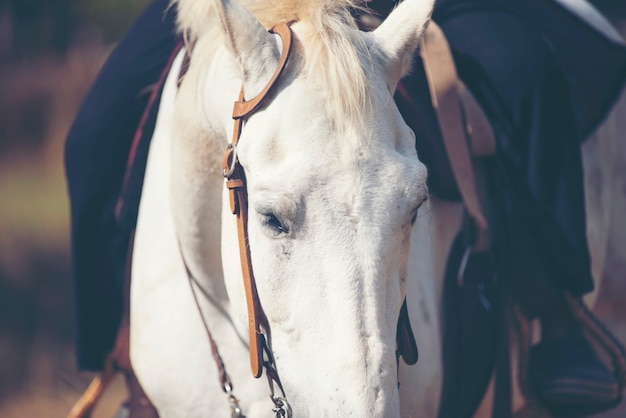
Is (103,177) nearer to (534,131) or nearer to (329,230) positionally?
(329,230)

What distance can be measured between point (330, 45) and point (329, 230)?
380 millimetres

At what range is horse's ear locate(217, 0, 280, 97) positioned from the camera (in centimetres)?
164

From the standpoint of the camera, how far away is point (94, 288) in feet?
8.08

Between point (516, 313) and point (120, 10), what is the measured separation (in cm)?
628

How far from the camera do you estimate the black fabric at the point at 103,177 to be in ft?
7.86

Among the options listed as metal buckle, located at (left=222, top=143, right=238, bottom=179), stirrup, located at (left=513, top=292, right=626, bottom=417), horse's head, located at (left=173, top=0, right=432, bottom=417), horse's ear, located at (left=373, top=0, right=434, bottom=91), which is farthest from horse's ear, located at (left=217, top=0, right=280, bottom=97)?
stirrup, located at (left=513, top=292, right=626, bottom=417)

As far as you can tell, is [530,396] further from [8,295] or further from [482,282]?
[8,295]

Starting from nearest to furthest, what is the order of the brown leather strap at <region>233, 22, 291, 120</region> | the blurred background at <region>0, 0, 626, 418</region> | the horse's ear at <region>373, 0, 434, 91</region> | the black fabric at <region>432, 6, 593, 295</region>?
1. the brown leather strap at <region>233, 22, 291, 120</region>
2. the horse's ear at <region>373, 0, 434, 91</region>
3. the black fabric at <region>432, 6, 593, 295</region>
4. the blurred background at <region>0, 0, 626, 418</region>

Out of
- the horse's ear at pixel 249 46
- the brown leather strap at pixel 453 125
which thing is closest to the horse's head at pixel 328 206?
the horse's ear at pixel 249 46

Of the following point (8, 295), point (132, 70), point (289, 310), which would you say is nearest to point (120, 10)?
point (8, 295)

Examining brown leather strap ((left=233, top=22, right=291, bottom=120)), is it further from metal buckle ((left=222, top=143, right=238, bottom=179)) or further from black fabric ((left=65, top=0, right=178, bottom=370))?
black fabric ((left=65, top=0, right=178, bottom=370))

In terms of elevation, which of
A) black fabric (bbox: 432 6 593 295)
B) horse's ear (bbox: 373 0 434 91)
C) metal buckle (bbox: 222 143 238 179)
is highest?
horse's ear (bbox: 373 0 434 91)

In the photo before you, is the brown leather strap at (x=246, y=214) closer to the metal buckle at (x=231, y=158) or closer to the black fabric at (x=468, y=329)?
the metal buckle at (x=231, y=158)

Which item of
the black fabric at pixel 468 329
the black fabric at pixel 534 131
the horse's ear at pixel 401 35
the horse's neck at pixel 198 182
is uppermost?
the horse's ear at pixel 401 35
